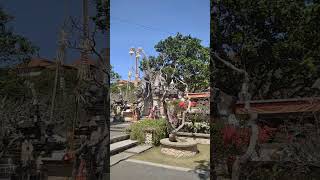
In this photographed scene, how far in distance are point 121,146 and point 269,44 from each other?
17.3ft

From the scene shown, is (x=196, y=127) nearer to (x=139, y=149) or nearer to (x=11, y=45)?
(x=139, y=149)

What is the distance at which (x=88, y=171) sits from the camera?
Answer: 365 centimetres

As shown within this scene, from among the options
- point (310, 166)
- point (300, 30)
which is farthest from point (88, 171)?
point (300, 30)

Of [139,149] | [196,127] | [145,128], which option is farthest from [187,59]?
[139,149]

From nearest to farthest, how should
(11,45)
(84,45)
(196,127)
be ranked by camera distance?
(11,45)
(84,45)
(196,127)

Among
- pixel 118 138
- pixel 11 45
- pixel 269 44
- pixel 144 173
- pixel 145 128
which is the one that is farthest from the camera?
pixel 145 128

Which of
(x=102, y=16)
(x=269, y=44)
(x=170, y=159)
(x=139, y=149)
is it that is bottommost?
(x=170, y=159)

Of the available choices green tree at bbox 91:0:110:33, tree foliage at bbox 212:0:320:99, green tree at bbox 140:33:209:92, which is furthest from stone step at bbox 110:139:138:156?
green tree at bbox 140:33:209:92

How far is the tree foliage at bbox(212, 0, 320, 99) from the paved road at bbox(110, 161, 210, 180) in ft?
7.71

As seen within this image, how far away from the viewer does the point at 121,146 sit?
299 inches

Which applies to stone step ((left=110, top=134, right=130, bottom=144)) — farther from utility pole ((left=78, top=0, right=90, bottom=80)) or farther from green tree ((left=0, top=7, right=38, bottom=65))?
green tree ((left=0, top=7, right=38, bottom=65))

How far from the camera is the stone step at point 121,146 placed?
7.25 m

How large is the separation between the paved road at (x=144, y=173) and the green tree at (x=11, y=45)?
2.66 metres

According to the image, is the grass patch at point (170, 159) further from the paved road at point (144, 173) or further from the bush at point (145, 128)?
the bush at point (145, 128)
